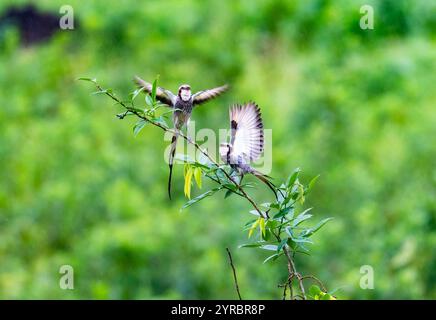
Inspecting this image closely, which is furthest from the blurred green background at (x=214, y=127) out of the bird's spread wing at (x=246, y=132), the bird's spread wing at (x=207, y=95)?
the bird's spread wing at (x=246, y=132)

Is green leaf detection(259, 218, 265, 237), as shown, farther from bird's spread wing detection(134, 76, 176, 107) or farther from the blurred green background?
the blurred green background

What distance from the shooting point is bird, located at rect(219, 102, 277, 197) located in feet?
7.30

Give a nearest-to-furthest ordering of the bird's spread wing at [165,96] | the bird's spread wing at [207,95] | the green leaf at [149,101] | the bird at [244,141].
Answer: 1. the green leaf at [149,101]
2. the bird at [244,141]
3. the bird's spread wing at [165,96]
4. the bird's spread wing at [207,95]

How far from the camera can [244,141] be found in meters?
2.30

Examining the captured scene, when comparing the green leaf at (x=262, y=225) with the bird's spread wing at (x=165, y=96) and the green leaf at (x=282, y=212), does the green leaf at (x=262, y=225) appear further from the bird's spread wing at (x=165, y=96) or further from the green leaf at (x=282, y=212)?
the bird's spread wing at (x=165, y=96)

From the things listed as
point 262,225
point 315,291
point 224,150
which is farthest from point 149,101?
point 315,291

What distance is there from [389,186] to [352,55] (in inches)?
69.0

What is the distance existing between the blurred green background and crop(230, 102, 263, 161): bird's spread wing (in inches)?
96.0

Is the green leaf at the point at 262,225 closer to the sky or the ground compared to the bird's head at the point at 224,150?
closer to the ground

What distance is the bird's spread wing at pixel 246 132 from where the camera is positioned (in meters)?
2.26

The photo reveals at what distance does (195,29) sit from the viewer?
8016mm

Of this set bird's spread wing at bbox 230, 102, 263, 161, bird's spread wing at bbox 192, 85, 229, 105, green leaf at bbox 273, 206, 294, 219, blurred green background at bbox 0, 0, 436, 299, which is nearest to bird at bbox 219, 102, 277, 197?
bird's spread wing at bbox 230, 102, 263, 161

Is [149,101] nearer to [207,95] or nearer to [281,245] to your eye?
[281,245]

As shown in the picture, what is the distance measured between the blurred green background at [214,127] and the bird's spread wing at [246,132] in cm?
244
